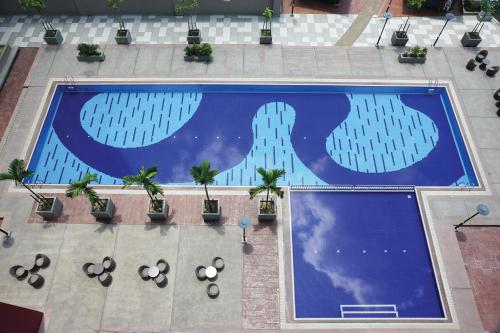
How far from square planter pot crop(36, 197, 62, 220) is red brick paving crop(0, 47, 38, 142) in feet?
Result: 26.2

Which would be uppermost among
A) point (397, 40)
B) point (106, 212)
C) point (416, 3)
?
point (416, 3)

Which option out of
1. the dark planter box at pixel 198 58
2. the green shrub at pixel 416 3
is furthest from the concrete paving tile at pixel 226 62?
the green shrub at pixel 416 3

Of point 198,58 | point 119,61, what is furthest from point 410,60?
point 119,61

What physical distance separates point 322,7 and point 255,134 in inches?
626

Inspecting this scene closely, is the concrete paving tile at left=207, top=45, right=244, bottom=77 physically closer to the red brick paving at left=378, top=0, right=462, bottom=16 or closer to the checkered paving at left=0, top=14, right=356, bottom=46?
the checkered paving at left=0, top=14, right=356, bottom=46

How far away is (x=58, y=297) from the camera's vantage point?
68.3 ft

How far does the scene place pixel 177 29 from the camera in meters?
32.6

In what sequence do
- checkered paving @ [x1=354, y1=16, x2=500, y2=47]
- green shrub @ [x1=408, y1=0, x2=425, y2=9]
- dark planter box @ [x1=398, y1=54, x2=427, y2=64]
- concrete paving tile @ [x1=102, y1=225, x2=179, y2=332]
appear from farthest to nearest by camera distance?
checkered paving @ [x1=354, y1=16, x2=500, y2=47] < green shrub @ [x1=408, y1=0, x2=425, y2=9] < dark planter box @ [x1=398, y1=54, x2=427, y2=64] < concrete paving tile @ [x1=102, y1=225, x2=179, y2=332]

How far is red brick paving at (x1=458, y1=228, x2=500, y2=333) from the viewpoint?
66.6 ft

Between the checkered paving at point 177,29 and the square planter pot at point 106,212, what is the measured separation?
15.7 m

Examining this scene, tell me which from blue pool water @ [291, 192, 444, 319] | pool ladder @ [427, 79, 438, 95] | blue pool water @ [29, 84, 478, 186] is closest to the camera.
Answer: blue pool water @ [291, 192, 444, 319]

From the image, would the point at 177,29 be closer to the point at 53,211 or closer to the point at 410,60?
the point at 53,211

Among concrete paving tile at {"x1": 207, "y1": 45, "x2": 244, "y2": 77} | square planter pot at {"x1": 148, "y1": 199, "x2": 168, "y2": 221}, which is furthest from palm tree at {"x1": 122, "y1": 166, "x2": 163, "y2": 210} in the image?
concrete paving tile at {"x1": 207, "y1": 45, "x2": 244, "y2": 77}

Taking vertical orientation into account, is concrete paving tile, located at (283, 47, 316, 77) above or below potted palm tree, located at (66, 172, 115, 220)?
above
